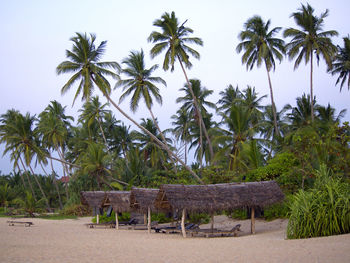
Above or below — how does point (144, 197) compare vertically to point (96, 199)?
above

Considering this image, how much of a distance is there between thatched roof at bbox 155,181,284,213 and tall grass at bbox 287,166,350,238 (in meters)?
3.36

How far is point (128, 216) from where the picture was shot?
857 inches

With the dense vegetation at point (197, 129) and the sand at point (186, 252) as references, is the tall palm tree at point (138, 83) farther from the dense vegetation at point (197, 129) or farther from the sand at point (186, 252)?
the sand at point (186, 252)

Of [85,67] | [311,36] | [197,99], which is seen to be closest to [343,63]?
[311,36]

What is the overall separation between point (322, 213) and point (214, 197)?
4.62m

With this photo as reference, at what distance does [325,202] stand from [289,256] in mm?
2964

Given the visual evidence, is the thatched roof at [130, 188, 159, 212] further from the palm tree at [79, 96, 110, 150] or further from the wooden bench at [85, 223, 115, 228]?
the palm tree at [79, 96, 110, 150]

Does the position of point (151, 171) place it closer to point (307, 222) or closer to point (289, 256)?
point (307, 222)

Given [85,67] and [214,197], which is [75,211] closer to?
[85,67]

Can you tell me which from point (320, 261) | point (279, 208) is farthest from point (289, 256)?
point (279, 208)

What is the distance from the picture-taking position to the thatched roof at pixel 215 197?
13.6m

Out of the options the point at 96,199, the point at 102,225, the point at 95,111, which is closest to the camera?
the point at 102,225

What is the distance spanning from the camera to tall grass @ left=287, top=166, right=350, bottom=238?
9.78 metres

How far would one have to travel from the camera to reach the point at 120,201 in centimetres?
1825
